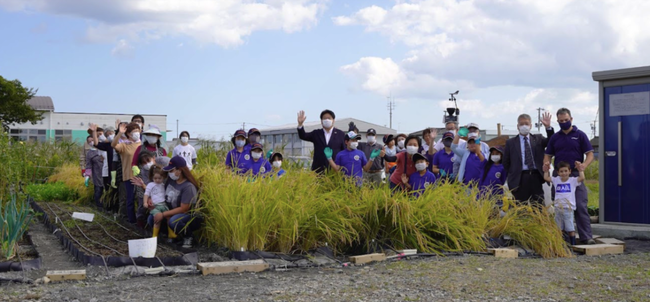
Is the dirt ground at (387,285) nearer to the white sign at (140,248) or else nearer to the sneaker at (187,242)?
the white sign at (140,248)

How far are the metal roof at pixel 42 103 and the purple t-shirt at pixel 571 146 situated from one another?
56.0 metres

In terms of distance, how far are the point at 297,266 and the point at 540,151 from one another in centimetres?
415

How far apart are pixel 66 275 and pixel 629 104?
26.9 feet

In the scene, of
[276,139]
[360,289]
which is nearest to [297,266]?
[360,289]

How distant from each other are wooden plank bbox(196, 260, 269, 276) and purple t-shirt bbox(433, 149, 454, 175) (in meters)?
4.33

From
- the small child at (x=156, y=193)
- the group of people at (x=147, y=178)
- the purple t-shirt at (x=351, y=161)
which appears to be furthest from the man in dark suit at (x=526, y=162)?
the small child at (x=156, y=193)

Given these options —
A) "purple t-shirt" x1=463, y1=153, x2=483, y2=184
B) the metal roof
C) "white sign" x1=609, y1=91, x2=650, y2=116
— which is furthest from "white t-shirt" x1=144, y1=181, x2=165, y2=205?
the metal roof

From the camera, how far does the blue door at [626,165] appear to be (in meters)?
10.1

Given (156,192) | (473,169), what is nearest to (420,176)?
(473,169)

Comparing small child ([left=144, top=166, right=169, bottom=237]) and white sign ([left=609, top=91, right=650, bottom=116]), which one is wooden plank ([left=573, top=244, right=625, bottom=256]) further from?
small child ([left=144, top=166, right=169, bottom=237])

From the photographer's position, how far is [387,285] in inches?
225

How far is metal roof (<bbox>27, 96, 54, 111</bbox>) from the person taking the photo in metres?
58.5

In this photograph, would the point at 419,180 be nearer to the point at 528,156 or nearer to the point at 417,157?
the point at 417,157

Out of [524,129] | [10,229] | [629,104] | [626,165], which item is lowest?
[10,229]
